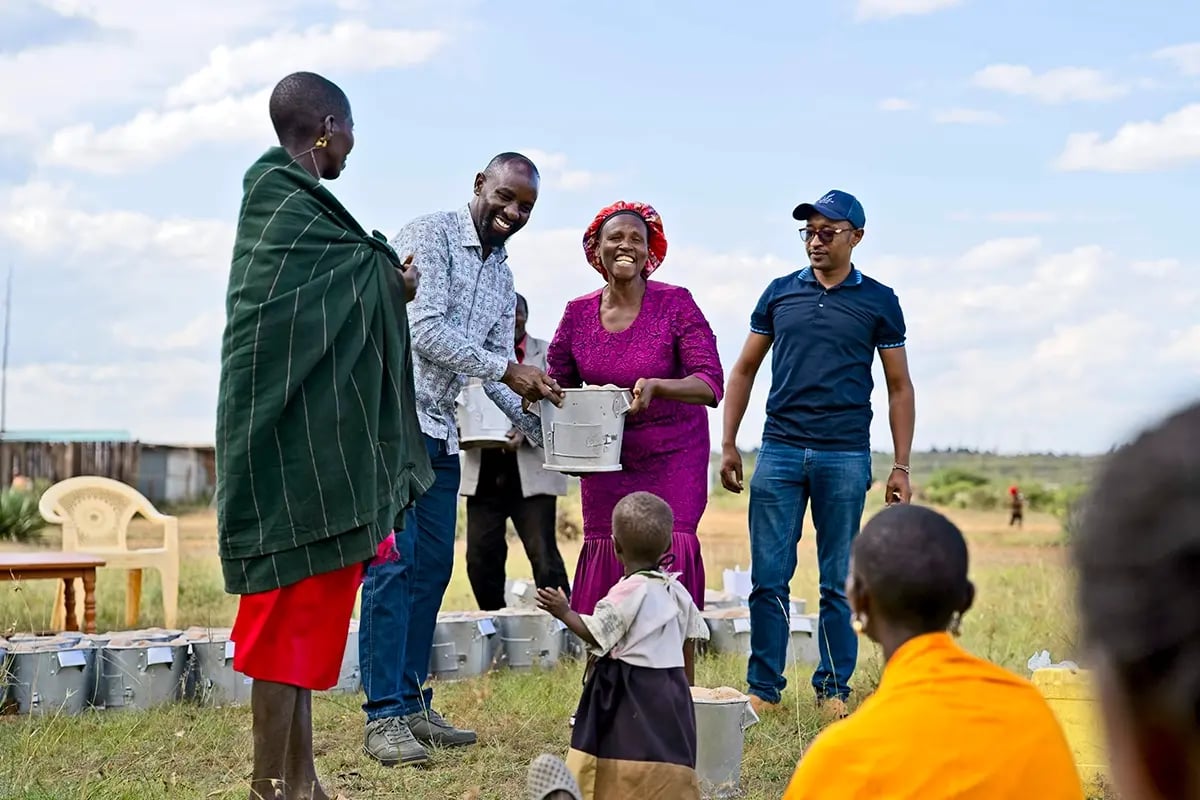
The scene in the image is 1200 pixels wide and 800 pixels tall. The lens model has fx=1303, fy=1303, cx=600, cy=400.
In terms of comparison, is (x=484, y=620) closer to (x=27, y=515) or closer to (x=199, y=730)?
(x=199, y=730)

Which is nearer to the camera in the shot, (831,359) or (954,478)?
(831,359)

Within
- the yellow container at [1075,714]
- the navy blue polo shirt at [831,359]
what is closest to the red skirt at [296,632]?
the yellow container at [1075,714]

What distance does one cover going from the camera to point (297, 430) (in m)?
3.61

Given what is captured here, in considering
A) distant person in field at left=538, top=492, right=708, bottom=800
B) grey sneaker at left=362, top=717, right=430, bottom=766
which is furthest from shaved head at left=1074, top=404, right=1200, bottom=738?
grey sneaker at left=362, top=717, right=430, bottom=766

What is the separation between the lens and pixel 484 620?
704cm

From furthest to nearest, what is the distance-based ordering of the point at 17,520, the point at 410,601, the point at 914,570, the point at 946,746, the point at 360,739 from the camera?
the point at 17,520 < the point at 360,739 < the point at 410,601 < the point at 914,570 < the point at 946,746

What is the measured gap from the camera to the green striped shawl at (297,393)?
3.56 meters

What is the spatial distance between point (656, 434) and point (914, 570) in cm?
266

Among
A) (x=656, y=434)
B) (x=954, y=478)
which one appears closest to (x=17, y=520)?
(x=656, y=434)

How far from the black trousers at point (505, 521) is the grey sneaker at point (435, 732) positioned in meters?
2.63

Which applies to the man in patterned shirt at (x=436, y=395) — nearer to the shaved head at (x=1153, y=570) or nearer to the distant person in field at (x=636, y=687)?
the distant person in field at (x=636, y=687)

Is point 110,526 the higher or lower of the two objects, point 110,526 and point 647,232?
the lower

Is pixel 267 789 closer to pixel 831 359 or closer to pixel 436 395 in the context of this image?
pixel 436 395

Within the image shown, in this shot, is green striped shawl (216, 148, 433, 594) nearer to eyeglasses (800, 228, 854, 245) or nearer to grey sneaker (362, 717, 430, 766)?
grey sneaker (362, 717, 430, 766)
